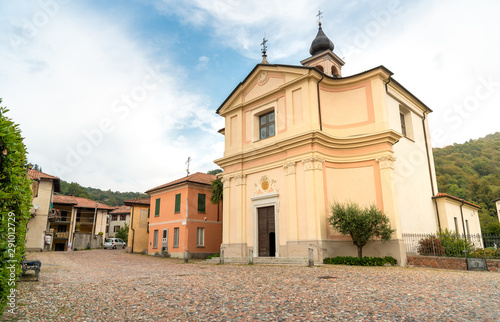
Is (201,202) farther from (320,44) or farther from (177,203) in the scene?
(320,44)

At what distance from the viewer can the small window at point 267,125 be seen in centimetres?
1935

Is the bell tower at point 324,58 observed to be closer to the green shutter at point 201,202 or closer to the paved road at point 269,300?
the green shutter at point 201,202

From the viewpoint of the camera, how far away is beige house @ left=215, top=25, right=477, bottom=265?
15766 mm

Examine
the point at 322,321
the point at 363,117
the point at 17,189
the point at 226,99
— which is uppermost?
the point at 226,99

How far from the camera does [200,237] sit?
85.0 ft

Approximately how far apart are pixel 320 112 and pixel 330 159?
8.41 ft

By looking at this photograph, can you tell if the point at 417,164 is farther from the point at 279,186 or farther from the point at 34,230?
the point at 34,230

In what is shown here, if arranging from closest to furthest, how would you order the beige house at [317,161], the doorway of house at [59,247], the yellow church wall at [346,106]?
the beige house at [317,161]
the yellow church wall at [346,106]
the doorway of house at [59,247]

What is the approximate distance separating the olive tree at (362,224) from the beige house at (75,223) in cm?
3480

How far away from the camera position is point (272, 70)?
19.4m

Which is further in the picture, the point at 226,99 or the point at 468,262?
the point at 226,99

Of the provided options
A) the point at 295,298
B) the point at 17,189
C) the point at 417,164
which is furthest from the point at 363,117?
the point at 17,189

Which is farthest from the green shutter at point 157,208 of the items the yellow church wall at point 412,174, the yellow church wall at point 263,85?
the yellow church wall at point 412,174

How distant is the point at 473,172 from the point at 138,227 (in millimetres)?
42106
